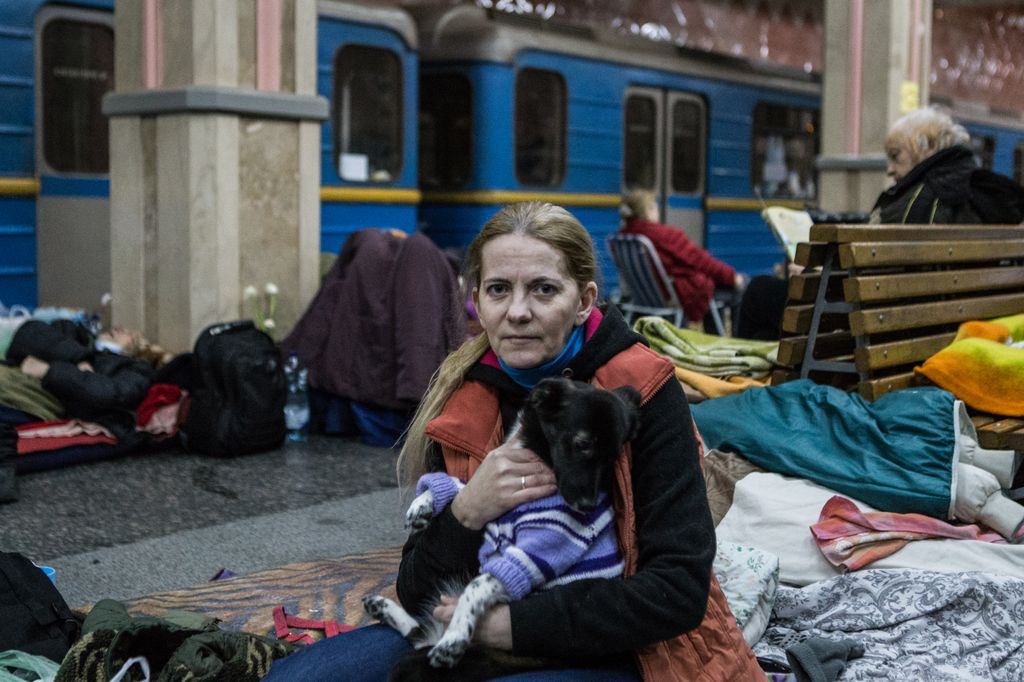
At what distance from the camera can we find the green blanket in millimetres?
4867

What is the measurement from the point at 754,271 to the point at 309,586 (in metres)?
10.8

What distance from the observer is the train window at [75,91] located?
8461mm

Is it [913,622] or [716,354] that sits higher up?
[716,354]

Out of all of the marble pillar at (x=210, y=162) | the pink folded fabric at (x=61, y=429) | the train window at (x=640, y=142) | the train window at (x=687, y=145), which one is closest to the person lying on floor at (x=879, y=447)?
the pink folded fabric at (x=61, y=429)

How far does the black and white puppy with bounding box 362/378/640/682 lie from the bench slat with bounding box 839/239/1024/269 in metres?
2.48

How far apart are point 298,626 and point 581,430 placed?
189 centimetres

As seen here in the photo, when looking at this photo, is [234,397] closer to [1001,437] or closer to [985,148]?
[1001,437]

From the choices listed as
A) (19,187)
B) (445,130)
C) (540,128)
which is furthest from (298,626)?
(540,128)

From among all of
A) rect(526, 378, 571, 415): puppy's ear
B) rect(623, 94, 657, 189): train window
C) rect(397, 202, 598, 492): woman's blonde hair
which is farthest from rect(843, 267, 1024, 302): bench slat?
rect(623, 94, 657, 189): train window

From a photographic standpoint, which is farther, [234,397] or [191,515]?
[234,397]

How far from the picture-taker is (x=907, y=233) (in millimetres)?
4816

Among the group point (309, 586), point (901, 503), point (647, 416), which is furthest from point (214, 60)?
point (647, 416)

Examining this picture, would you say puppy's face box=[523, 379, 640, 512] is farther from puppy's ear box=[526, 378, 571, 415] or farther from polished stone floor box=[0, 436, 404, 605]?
polished stone floor box=[0, 436, 404, 605]

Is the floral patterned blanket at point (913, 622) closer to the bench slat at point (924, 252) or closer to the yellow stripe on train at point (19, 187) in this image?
the bench slat at point (924, 252)
